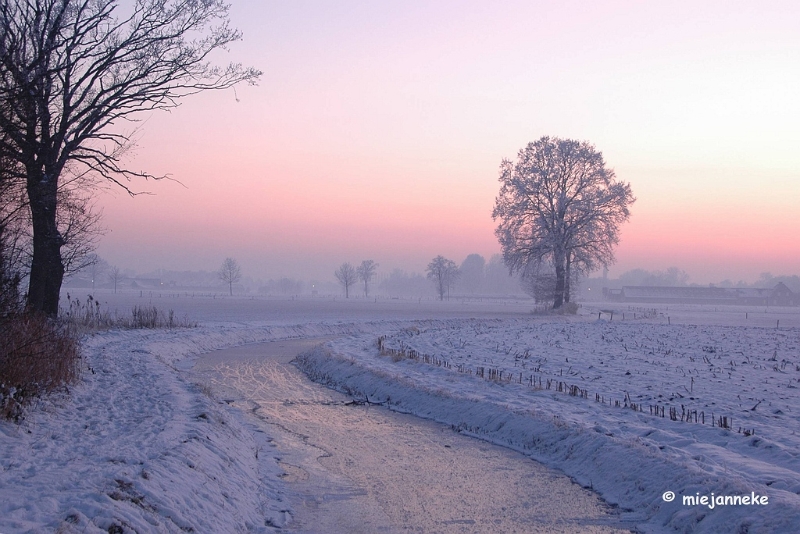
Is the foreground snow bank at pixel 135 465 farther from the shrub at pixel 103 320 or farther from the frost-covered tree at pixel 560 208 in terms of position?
the frost-covered tree at pixel 560 208

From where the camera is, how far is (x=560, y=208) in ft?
161

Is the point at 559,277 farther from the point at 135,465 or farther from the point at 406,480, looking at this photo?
the point at 135,465

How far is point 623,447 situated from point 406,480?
3351mm

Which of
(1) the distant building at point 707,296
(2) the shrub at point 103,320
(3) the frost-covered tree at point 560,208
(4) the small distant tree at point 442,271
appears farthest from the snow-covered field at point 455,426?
(1) the distant building at point 707,296

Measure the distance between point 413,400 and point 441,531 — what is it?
824 centimetres

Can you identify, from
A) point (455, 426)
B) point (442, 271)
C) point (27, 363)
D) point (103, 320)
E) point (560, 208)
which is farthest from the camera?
point (442, 271)

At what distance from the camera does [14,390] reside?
8531 mm

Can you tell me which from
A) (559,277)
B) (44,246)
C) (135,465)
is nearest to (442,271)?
(559,277)

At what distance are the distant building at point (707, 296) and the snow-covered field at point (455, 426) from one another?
12078 centimetres

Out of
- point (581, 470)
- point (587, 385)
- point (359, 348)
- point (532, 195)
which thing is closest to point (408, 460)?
point (581, 470)

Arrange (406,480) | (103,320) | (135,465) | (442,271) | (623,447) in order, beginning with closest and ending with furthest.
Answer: (135,465) → (406,480) → (623,447) → (103,320) → (442,271)

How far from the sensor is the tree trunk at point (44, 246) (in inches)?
637

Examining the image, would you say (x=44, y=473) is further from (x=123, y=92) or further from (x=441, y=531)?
(x=123, y=92)

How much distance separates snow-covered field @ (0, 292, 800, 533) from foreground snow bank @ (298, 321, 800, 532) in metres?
0.03
